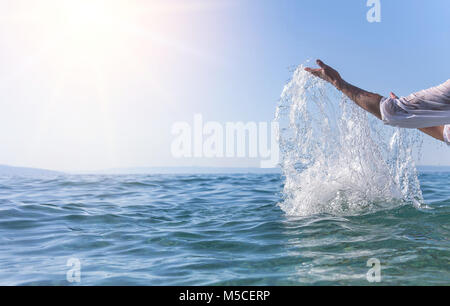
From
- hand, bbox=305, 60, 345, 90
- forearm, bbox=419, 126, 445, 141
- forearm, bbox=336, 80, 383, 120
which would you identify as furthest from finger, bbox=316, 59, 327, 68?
forearm, bbox=419, 126, 445, 141

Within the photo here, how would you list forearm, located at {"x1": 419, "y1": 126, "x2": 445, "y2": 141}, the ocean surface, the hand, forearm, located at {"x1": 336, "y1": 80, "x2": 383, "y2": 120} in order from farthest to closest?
forearm, located at {"x1": 419, "y1": 126, "x2": 445, "y2": 141}, the hand, forearm, located at {"x1": 336, "y1": 80, "x2": 383, "y2": 120}, the ocean surface

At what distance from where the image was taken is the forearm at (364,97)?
18.2 ft

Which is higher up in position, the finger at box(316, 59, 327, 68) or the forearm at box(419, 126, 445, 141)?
the finger at box(316, 59, 327, 68)

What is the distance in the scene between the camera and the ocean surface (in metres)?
4.23

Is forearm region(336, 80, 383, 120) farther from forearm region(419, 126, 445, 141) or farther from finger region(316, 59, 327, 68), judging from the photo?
forearm region(419, 126, 445, 141)

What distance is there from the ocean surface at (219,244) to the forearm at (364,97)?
1657 millimetres

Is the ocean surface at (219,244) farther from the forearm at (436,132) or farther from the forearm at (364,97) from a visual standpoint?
the forearm at (364,97)

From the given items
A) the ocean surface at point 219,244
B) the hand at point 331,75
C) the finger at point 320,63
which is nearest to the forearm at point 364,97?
the hand at point 331,75

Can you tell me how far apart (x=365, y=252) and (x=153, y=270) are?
2.38 metres

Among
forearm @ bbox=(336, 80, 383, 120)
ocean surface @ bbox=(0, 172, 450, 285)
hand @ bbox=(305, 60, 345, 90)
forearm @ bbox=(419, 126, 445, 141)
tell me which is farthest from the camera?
forearm @ bbox=(419, 126, 445, 141)

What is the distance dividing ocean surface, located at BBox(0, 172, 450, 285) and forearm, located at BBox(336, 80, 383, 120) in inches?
65.2

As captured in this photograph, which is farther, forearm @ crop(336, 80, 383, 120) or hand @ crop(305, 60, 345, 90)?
hand @ crop(305, 60, 345, 90)
